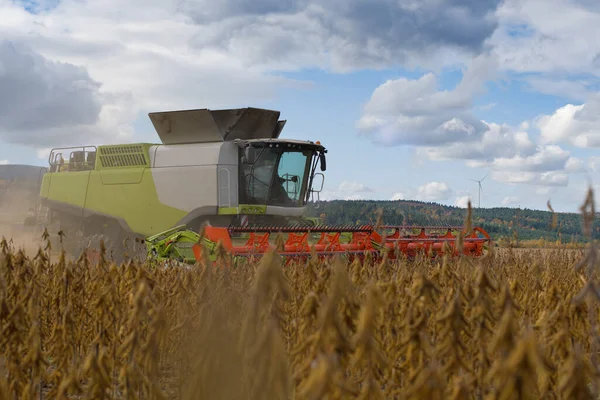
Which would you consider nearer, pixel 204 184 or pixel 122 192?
pixel 204 184

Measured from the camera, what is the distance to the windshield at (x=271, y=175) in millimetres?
11938

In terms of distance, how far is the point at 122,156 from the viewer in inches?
557

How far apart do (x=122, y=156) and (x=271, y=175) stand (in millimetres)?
4146

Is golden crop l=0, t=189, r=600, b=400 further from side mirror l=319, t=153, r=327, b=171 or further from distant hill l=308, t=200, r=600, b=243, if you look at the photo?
side mirror l=319, t=153, r=327, b=171

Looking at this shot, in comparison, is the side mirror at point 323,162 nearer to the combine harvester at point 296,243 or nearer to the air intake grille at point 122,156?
the combine harvester at point 296,243

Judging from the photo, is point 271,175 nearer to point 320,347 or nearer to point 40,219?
point 40,219

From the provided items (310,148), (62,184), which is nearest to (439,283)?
(310,148)

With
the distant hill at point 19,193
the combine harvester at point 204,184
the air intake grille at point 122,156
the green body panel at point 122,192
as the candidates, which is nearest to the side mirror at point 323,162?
the combine harvester at point 204,184

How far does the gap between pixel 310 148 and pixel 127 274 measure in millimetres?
8698

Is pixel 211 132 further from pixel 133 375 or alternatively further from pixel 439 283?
pixel 133 375

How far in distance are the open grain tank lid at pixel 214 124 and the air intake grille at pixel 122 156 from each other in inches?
25.6

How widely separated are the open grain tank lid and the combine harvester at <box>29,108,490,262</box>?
0.02 metres

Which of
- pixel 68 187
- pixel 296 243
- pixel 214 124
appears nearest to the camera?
pixel 296 243

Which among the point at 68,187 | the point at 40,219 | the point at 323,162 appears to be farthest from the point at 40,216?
the point at 323,162
